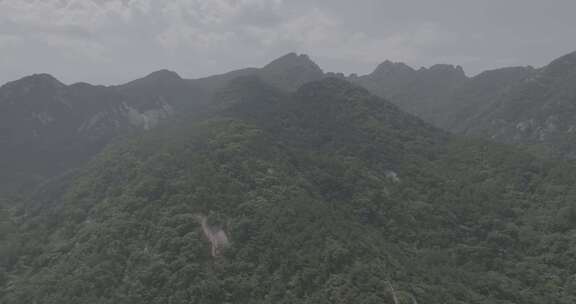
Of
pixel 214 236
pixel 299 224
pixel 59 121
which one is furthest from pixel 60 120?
pixel 299 224

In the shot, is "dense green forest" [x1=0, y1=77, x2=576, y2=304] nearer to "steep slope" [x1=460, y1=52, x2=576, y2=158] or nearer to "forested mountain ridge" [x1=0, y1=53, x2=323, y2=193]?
"forested mountain ridge" [x1=0, y1=53, x2=323, y2=193]

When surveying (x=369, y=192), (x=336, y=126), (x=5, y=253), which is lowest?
(x=5, y=253)

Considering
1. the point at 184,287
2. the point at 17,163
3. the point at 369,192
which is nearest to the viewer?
the point at 184,287

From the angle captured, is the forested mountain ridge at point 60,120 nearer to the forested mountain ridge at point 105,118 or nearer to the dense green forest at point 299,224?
the forested mountain ridge at point 105,118

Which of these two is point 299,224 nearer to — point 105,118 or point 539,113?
point 539,113

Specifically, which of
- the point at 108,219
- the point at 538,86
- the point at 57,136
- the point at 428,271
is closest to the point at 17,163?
the point at 57,136

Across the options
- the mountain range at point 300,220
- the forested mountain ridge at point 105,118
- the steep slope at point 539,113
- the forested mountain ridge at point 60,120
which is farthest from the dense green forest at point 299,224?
the steep slope at point 539,113

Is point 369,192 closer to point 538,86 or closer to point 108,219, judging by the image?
point 108,219
